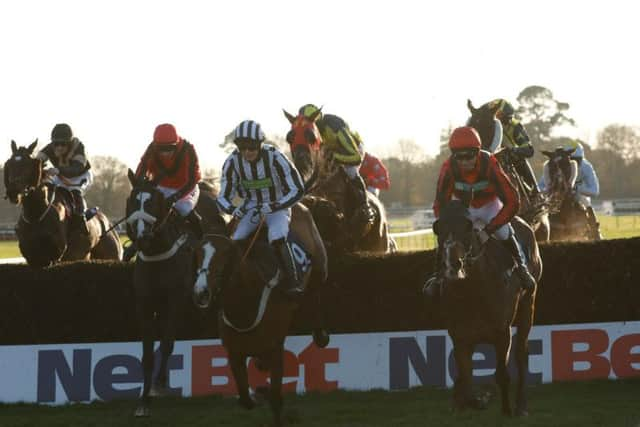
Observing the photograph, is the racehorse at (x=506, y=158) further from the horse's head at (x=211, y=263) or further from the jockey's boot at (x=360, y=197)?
the horse's head at (x=211, y=263)

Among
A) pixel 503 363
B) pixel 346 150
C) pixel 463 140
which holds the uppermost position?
pixel 346 150

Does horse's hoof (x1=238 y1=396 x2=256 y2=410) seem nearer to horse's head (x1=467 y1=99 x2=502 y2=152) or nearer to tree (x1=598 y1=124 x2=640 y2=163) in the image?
horse's head (x1=467 y1=99 x2=502 y2=152)

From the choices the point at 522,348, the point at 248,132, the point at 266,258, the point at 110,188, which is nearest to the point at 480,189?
the point at 522,348

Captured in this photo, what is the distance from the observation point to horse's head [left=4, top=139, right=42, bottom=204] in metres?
10.6

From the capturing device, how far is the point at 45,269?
31.5ft

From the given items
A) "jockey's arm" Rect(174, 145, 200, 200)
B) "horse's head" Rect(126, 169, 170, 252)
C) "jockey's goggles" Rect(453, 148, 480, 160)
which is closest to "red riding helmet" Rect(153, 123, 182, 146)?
"jockey's arm" Rect(174, 145, 200, 200)

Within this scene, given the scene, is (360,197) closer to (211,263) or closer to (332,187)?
(332,187)

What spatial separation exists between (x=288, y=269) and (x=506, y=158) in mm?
4984

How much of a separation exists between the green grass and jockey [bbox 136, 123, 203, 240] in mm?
1623

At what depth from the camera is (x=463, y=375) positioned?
7777 mm

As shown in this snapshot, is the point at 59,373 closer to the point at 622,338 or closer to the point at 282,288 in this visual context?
the point at 282,288

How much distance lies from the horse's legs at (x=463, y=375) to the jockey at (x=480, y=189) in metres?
0.53

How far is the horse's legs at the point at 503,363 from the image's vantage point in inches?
305

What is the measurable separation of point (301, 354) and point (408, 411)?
1.53 meters
